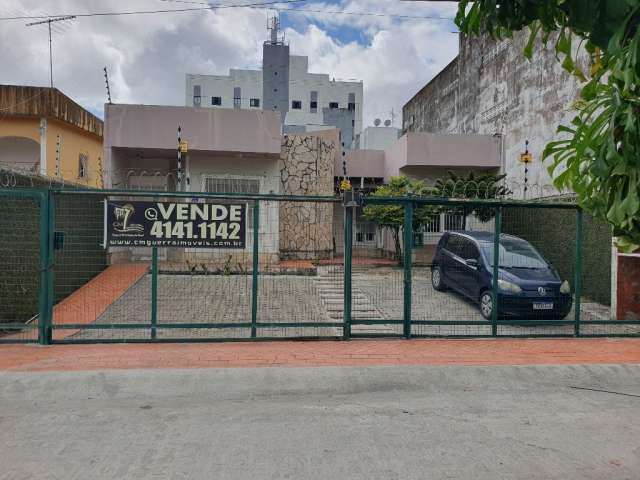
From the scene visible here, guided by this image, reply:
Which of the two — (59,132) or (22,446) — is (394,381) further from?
(59,132)

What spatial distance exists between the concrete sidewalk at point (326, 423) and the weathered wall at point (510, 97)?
7.84m

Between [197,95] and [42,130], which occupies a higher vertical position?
[197,95]

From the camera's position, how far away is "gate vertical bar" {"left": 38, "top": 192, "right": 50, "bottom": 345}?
23.0ft

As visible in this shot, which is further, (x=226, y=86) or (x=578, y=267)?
(x=226, y=86)

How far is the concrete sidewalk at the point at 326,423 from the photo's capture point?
3.84 metres

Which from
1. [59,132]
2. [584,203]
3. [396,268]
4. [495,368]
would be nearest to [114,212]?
[396,268]

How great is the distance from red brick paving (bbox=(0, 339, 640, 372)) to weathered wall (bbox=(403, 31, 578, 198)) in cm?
602

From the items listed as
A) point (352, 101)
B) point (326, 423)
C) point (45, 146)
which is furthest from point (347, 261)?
point (352, 101)

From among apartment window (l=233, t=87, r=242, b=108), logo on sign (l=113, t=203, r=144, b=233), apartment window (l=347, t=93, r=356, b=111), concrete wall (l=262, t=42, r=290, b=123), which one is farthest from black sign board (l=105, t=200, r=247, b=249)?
apartment window (l=347, t=93, r=356, b=111)

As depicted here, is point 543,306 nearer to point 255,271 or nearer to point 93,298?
point 255,271

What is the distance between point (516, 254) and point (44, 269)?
23.4ft

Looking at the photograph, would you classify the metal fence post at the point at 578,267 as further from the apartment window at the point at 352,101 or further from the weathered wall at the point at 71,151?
the apartment window at the point at 352,101

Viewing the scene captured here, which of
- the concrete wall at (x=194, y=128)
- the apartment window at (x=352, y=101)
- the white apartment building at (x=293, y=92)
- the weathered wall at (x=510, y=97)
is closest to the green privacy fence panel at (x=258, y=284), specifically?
the weathered wall at (x=510, y=97)

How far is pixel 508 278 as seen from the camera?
8141 mm
